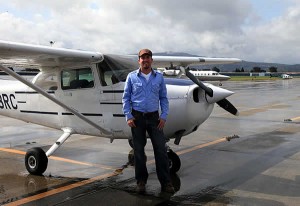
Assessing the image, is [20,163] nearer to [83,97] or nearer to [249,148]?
[83,97]

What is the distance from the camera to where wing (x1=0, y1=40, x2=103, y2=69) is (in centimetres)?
528

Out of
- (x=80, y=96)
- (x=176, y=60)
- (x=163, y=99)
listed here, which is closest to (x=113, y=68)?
(x=80, y=96)

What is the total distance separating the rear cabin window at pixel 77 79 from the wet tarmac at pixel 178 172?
1.44 metres

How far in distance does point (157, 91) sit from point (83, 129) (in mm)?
1988

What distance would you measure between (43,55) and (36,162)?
5.67 ft

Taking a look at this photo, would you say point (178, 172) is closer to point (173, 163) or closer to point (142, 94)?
point (173, 163)

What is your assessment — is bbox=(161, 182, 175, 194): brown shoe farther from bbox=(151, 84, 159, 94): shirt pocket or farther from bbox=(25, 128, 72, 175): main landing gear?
bbox=(25, 128, 72, 175): main landing gear

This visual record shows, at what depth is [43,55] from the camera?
18.8 ft

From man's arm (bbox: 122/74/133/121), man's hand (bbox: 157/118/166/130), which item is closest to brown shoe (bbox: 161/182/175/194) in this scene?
man's hand (bbox: 157/118/166/130)

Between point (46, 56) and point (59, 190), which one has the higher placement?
point (46, 56)

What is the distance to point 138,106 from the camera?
4941 mm

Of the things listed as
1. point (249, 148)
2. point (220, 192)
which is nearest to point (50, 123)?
point (220, 192)

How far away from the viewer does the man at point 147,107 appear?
16.1ft

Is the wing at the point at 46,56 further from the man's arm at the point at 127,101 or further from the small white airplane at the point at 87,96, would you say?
the man's arm at the point at 127,101
